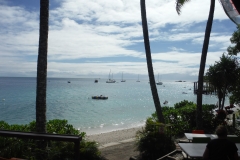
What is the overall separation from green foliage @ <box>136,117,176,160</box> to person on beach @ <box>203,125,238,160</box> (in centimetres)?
266

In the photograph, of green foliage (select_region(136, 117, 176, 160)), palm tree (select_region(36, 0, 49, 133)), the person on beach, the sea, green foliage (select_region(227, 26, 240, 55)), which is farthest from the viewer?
the sea

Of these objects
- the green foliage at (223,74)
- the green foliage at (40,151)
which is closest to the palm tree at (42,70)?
the green foliage at (40,151)

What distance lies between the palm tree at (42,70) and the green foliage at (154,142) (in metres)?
2.67

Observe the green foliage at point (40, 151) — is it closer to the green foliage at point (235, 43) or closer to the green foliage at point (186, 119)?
the green foliage at point (186, 119)

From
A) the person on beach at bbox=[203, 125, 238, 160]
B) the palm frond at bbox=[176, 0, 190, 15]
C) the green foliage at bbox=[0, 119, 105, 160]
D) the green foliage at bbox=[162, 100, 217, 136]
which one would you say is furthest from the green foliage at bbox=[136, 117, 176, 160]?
the palm frond at bbox=[176, 0, 190, 15]

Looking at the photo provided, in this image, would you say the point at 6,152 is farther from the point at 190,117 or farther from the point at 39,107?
the point at 190,117

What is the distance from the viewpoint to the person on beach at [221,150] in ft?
12.0

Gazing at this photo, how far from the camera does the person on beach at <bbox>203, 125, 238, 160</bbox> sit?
143 inches

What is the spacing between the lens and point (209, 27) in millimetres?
9938

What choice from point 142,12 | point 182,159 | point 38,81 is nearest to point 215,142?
point 182,159

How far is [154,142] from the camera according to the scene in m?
6.36

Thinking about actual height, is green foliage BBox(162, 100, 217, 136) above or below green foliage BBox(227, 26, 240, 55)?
below

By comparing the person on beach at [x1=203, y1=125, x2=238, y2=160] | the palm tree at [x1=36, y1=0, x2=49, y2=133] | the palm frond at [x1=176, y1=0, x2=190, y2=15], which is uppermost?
the palm frond at [x1=176, y1=0, x2=190, y2=15]

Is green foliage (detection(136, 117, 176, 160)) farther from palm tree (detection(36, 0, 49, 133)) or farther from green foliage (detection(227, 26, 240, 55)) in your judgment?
green foliage (detection(227, 26, 240, 55))
